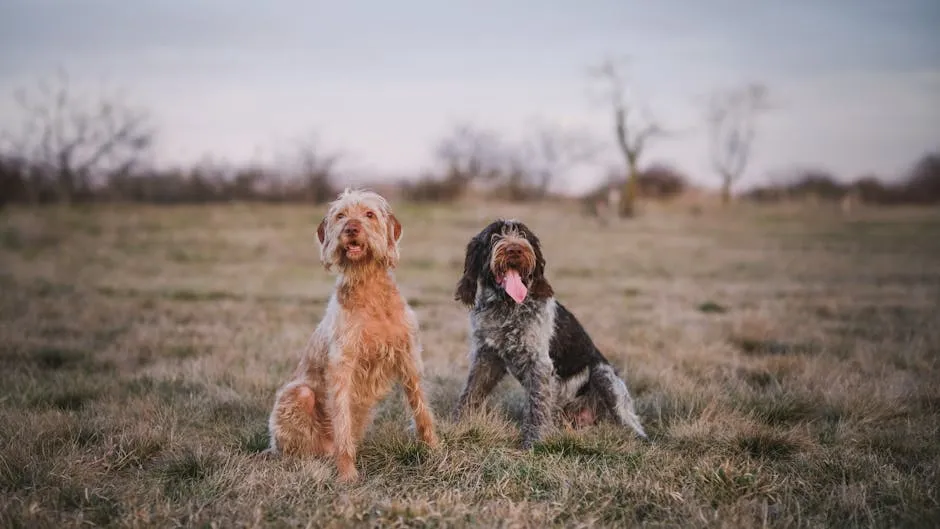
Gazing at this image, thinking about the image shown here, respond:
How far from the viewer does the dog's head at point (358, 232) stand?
4566 mm

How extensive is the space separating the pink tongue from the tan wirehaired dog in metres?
0.89

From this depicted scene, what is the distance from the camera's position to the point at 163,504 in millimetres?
3854

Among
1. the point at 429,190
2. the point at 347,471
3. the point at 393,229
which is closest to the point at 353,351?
the point at 347,471

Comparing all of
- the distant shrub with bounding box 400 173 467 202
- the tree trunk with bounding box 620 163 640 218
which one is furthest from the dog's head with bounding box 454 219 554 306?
the distant shrub with bounding box 400 173 467 202

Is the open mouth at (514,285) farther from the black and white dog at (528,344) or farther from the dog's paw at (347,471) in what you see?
the dog's paw at (347,471)

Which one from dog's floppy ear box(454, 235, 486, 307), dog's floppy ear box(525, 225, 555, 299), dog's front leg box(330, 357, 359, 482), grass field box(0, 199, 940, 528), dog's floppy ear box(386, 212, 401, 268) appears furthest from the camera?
dog's floppy ear box(454, 235, 486, 307)

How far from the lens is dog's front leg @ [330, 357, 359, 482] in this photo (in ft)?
14.8

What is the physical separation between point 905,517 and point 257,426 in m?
4.47

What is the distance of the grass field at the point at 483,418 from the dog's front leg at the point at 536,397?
0.18m

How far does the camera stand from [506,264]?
212 inches

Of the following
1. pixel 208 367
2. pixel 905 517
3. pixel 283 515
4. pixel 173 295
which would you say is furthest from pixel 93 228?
pixel 905 517

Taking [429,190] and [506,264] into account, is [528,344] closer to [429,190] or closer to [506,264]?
[506,264]

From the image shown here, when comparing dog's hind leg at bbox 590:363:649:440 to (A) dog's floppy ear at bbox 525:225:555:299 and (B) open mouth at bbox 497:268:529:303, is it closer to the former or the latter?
(A) dog's floppy ear at bbox 525:225:555:299

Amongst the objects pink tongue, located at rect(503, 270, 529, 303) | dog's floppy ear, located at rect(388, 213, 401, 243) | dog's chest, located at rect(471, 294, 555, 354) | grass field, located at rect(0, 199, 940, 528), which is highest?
dog's floppy ear, located at rect(388, 213, 401, 243)
